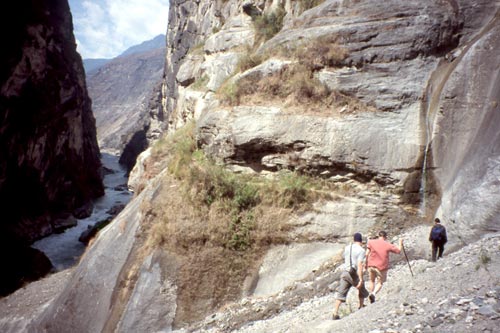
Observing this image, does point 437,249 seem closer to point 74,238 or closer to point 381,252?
point 381,252

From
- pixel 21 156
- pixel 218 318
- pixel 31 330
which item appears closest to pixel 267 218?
pixel 218 318

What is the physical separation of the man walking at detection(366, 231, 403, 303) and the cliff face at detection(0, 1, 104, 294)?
30504mm

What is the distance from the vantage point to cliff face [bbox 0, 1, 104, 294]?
29188mm

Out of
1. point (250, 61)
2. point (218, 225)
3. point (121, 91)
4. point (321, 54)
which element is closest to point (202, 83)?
point (250, 61)

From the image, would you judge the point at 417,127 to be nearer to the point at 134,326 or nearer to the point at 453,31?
the point at 453,31

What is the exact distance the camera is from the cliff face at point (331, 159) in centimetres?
808

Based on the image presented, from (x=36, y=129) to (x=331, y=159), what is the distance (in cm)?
3461

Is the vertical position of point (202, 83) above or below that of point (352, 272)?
above

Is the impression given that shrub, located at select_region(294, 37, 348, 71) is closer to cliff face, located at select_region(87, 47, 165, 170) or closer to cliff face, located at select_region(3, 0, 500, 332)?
cliff face, located at select_region(3, 0, 500, 332)

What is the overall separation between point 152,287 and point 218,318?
188 cm

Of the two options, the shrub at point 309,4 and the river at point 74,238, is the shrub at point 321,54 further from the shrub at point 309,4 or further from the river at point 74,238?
the river at point 74,238

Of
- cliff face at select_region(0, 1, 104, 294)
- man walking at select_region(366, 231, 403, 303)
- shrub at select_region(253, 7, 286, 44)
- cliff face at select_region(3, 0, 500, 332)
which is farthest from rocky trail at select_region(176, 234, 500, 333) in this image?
cliff face at select_region(0, 1, 104, 294)

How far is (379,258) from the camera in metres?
6.04

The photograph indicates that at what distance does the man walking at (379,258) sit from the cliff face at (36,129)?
30504 millimetres
